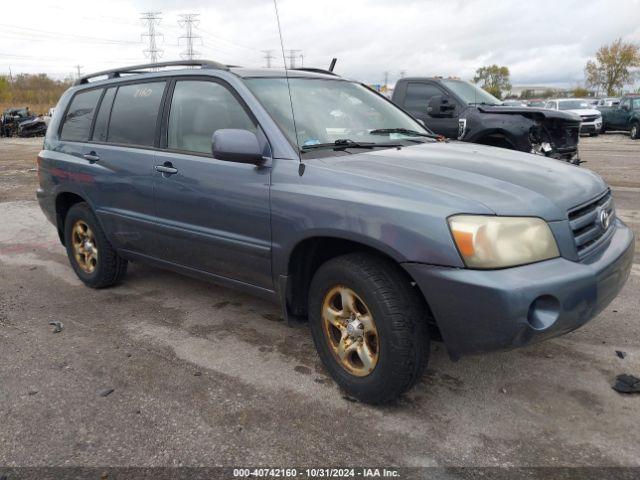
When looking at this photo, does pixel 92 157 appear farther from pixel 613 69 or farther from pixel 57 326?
pixel 613 69

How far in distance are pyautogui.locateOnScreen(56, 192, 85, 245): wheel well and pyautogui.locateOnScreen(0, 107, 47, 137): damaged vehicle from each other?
28979 mm

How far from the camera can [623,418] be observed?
2.77 metres

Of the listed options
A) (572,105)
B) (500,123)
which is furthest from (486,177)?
(572,105)

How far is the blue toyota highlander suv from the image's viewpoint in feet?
8.14

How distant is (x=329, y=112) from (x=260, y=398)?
1.80m

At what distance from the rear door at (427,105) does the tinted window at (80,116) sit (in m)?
5.23

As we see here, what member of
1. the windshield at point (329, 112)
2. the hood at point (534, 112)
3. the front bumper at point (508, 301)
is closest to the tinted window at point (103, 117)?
the windshield at point (329, 112)

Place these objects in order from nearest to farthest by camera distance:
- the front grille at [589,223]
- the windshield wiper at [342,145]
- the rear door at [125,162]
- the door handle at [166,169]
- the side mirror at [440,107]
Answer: the front grille at [589,223] < the windshield wiper at [342,145] < the door handle at [166,169] < the rear door at [125,162] < the side mirror at [440,107]

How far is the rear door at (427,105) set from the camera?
854 centimetres

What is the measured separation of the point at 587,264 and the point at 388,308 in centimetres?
95

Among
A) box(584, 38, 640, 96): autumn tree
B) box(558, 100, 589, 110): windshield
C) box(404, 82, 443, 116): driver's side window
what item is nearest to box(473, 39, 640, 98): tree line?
box(584, 38, 640, 96): autumn tree

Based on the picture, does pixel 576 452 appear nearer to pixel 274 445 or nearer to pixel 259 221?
pixel 274 445

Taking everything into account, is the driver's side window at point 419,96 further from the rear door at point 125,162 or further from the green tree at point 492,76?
the green tree at point 492,76

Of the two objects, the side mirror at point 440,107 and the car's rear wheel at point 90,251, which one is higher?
the side mirror at point 440,107
